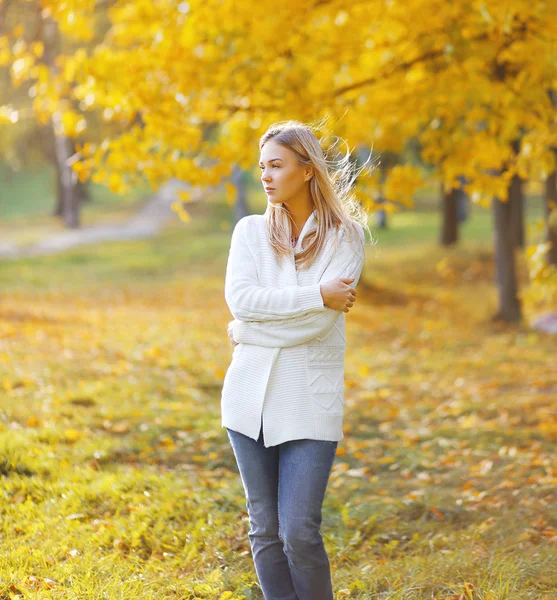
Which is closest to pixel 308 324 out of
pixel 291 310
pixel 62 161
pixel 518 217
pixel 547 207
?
pixel 291 310

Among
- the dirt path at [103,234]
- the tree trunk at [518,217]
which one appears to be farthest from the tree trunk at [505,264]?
the dirt path at [103,234]

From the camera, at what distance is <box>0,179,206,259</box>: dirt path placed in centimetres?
2236

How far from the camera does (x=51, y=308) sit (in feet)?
41.5

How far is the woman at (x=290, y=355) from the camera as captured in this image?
9.50 feet

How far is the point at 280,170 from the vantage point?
10.00ft

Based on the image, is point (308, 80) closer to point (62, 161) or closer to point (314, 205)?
point (314, 205)

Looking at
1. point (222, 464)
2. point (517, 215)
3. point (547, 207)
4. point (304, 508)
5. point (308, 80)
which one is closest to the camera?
point (304, 508)

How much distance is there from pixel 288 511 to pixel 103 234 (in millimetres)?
24886

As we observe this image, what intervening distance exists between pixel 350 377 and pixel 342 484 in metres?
3.74

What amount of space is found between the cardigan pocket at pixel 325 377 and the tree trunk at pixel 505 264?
9200 mm

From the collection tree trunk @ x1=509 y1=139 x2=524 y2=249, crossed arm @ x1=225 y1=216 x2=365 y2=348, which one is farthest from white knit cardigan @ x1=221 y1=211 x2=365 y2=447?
tree trunk @ x1=509 y1=139 x2=524 y2=249

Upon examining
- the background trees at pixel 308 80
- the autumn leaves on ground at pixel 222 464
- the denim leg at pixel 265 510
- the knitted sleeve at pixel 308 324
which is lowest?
the autumn leaves on ground at pixel 222 464

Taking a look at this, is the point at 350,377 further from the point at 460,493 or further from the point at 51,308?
the point at 51,308

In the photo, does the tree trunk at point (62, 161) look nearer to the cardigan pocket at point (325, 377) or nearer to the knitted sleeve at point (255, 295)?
the knitted sleeve at point (255, 295)
